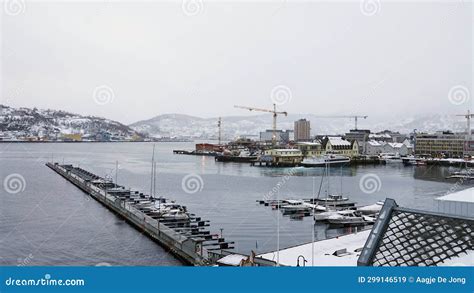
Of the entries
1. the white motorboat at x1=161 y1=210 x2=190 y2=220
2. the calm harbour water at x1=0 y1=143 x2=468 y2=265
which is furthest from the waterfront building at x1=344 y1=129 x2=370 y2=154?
the white motorboat at x1=161 y1=210 x2=190 y2=220

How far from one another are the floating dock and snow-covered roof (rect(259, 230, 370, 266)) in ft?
2.43

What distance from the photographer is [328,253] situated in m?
4.94

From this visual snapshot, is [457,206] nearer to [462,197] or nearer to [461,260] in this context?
[462,197]

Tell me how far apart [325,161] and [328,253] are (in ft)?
53.8

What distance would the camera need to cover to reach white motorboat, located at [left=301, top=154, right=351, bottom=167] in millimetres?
22219

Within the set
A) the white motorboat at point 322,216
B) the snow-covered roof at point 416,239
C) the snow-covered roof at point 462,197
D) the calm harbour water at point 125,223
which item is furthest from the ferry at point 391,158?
the snow-covered roof at point 416,239

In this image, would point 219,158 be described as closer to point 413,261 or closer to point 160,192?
point 160,192

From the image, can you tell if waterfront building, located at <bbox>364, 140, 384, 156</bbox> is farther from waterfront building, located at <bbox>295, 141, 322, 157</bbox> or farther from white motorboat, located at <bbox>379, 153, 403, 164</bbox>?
waterfront building, located at <bbox>295, 141, 322, 157</bbox>

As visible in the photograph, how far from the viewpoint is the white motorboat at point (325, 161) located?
22219 millimetres

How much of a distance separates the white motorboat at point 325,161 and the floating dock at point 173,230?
1253 centimetres

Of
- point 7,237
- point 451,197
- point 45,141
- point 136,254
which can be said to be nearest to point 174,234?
point 136,254

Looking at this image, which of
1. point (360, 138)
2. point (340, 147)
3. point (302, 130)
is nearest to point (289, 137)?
point (302, 130)

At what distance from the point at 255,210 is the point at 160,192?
3.66 meters

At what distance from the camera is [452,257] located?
261 centimetres
